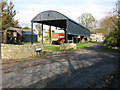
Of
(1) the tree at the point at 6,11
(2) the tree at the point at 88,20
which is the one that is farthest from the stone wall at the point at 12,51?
(2) the tree at the point at 88,20

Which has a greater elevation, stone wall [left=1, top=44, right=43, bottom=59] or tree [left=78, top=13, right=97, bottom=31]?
tree [left=78, top=13, right=97, bottom=31]

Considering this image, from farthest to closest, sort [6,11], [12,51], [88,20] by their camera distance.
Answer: [88,20] < [6,11] < [12,51]

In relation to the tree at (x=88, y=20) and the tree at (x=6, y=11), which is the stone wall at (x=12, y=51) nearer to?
the tree at (x=6, y=11)

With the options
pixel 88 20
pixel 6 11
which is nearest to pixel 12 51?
pixel 6 11

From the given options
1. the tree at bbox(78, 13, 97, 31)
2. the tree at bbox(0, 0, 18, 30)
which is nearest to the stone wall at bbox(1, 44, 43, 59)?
the tree at bbox(0, 0, 18, 30)

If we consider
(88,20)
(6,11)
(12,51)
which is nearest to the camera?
(12,51)

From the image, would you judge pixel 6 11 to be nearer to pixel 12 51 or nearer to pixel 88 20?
pixel 12 51

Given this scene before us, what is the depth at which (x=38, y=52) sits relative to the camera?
15.3 meters

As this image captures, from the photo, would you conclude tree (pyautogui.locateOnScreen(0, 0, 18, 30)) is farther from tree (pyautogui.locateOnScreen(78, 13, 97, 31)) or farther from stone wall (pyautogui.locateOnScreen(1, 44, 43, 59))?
tree (pyautogui.locateOnScreen(78, 13, 97, 31))

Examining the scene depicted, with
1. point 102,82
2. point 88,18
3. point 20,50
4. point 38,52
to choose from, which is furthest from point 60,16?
point 88,18

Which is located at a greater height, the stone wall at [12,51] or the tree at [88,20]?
the tree at [88,20]

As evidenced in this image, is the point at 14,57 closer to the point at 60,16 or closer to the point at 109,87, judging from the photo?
the point at 109,87

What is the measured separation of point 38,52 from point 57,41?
22.6 m

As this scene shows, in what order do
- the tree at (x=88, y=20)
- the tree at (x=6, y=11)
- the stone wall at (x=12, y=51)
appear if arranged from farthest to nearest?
the tree at (x=88, y=20), the tree at (x=6, y=11), the stone wall at (x=12, y=51)
